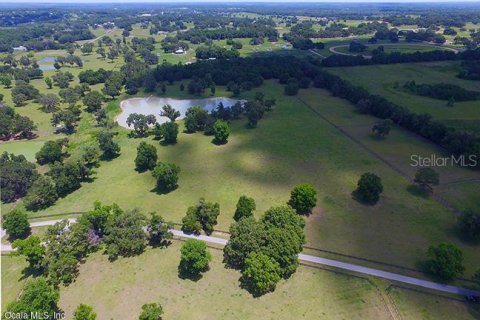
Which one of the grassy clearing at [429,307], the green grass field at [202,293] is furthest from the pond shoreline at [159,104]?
the grassy clearing at [429,307]

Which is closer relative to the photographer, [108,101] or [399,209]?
[399,209]

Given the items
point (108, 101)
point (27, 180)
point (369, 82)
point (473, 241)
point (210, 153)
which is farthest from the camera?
point (369, 82)

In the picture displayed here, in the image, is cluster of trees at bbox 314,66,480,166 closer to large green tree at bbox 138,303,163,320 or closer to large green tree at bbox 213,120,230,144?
large green tree at bbox 213,120,230,144

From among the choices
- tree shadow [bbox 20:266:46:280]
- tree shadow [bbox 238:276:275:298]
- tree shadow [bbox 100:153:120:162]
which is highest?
tree shadow [bbox 238:276:275:298]

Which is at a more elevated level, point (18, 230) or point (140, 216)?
point (140, 216)

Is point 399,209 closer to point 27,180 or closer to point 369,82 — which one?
point 27,180

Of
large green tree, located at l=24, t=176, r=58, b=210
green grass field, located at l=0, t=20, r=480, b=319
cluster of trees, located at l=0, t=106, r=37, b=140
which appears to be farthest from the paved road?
cluster of trees, located at l=0, t=106, r=37, b=140

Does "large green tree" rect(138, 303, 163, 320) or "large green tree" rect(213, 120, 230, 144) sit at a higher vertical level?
"large green tree" rect(213, 120, 230, 144)

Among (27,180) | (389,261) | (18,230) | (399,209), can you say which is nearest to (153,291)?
(18,230)
